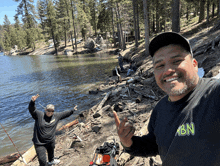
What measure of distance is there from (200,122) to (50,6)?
69.6 m

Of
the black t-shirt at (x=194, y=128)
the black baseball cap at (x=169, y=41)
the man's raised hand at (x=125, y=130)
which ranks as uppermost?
the black baseball cap at (x=169, y=41)

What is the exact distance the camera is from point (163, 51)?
1676 millimetres

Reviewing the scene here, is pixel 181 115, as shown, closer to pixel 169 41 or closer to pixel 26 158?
pixel 169 41

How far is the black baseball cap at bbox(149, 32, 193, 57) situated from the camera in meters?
1.58

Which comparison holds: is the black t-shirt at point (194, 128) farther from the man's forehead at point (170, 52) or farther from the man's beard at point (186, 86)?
the man's forehead at point (170, 52)

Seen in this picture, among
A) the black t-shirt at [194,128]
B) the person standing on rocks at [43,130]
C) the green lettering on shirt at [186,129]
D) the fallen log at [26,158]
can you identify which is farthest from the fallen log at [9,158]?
the green lettering on shirt at [186,129]

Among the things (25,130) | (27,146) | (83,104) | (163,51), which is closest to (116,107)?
(83,104)

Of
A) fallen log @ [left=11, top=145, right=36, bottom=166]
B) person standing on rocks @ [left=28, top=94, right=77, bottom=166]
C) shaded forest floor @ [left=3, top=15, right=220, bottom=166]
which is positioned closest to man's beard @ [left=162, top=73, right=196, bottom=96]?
shaded forest floor @ [left=3, top=15, right=220, bottom=166]

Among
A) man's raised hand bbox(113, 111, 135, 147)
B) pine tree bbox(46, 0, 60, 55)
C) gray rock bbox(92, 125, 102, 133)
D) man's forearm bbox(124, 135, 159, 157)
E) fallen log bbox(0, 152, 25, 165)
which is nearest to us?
man's raised hand bbox(113, 111, 135, 147)

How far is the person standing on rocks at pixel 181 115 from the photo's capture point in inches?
43.5

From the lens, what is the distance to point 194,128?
1160mm

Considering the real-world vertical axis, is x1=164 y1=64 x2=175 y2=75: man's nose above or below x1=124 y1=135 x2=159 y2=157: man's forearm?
above

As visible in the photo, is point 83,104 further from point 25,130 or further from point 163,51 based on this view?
point 163,51

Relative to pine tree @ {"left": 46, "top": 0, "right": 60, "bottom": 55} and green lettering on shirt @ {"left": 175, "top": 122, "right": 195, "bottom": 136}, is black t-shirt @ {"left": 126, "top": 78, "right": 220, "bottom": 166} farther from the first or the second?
pine tree @ {"left": 46, "top": 0, "right": 60, "bottom": 55}
